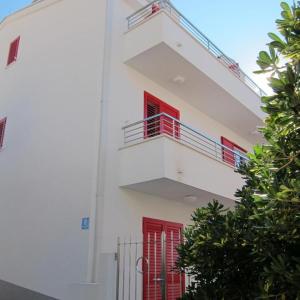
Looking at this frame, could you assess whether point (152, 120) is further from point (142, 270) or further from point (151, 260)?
point (142, 270)

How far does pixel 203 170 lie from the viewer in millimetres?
10023

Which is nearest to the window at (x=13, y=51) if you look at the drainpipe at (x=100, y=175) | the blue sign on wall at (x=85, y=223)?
the drainpipe at (x=100, y=175)

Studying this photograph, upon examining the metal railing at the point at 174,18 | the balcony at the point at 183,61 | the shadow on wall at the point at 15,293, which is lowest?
the shadow on wall at the point at 15,293

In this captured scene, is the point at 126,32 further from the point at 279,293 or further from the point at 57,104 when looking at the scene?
the point at 279,293

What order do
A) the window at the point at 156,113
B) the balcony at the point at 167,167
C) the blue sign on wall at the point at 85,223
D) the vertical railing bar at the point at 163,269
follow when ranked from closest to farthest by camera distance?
the vertical railing bar at the point at 163,269 → the blue sign on wall at the point at 85,223 → the balcony at the point at 167,167 → the window at the point at 156,113

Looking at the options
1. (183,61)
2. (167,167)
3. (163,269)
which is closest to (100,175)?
(167,167)

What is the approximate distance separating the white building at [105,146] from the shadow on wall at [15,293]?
16 cm

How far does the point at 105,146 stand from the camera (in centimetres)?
938

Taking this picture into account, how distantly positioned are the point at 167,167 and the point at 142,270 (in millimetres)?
2793

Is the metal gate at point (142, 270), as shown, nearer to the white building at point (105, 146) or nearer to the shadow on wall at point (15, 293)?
the white building at point (105, 146)

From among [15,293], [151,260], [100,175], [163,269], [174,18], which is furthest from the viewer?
[174,18]

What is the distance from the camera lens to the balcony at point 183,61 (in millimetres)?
10438

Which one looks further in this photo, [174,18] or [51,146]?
[174,18]

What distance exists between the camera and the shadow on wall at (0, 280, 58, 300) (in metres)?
9.48
